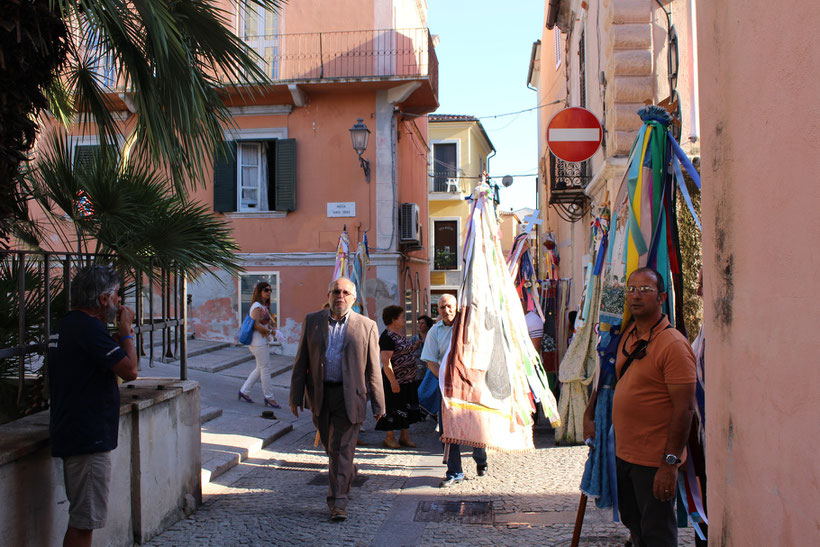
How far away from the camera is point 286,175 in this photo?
16.7 meters

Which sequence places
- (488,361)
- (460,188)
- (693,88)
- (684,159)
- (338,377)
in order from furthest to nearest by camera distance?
(460,188), (693,88), (488,361), (338,377), (684,159)

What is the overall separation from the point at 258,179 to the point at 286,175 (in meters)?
0.89

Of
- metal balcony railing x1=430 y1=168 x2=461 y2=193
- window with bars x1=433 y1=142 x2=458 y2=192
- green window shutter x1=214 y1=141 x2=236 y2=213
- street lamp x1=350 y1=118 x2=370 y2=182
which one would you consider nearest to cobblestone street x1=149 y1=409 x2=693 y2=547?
street lamp x1=350 y1=118 x2=370 y2=182

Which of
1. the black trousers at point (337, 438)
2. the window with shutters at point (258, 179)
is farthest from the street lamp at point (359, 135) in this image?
the black trousers at point (337, 438)

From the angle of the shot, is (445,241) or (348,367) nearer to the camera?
(348,367)

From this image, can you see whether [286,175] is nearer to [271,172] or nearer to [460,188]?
[271,172]

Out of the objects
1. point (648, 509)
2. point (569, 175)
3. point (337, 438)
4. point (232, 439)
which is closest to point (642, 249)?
point (648, 509)

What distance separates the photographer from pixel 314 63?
16625mm

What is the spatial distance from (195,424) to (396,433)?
3896 mm

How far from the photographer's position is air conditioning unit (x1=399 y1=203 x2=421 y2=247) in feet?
56.0

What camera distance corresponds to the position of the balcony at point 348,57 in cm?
1659

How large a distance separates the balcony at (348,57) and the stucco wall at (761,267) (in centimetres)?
1388

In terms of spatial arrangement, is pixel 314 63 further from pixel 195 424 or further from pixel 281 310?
pixel 195 424

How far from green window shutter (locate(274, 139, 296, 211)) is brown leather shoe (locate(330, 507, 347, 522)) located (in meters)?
12.0
